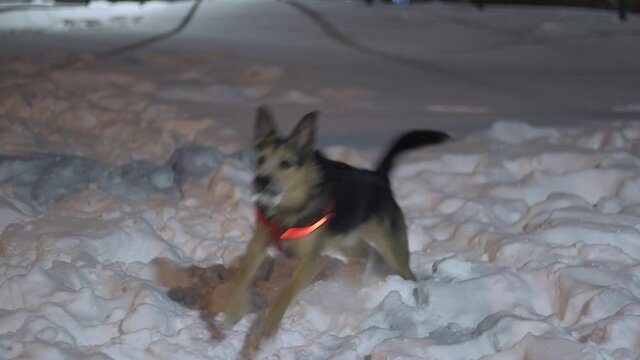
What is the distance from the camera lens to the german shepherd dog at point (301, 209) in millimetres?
3521

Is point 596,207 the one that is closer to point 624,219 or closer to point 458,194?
point 624,219

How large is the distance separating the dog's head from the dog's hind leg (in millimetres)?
559

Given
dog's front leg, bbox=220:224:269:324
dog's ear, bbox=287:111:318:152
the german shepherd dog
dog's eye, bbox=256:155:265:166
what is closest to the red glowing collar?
the german shepherd dog

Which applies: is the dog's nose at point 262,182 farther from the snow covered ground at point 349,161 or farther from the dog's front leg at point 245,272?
the snow covered ground at point 349,161

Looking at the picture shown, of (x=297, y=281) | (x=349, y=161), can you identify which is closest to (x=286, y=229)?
(x=297, y=281)

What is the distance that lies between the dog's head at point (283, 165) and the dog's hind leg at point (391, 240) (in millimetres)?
559

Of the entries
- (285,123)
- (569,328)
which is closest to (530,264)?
(569,328)

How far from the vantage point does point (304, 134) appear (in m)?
3.57

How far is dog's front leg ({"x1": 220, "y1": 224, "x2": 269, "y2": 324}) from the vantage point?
385 centimetres

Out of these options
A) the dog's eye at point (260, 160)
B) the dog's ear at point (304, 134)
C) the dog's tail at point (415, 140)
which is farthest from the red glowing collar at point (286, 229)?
the dog's tail at point (415, 140)

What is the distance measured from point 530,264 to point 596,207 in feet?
3.68

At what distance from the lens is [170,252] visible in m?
4.68

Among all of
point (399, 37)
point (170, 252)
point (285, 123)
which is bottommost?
point (399, 37)

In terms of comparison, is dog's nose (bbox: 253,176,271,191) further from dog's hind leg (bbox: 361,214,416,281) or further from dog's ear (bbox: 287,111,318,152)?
dog's hind leg (bbox: 361,214,416,281)
